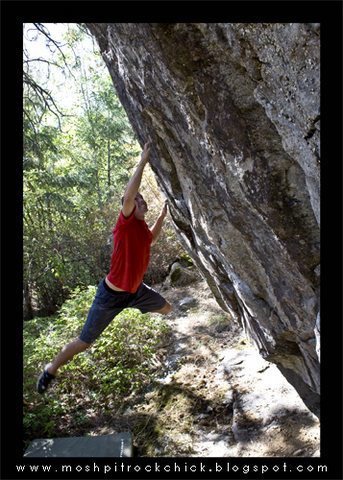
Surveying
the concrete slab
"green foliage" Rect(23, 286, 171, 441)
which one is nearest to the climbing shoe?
the concrete slab

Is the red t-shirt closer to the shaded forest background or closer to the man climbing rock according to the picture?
the man climbing rock

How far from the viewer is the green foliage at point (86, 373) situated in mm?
4809

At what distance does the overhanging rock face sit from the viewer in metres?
2.30

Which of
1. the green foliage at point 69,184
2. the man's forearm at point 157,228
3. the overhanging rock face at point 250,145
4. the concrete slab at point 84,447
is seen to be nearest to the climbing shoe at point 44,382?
the concrete slab at point 84,447

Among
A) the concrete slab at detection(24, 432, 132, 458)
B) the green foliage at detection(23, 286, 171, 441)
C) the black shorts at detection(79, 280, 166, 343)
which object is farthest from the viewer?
the green foliage at detection(23, 286, 171, 441)

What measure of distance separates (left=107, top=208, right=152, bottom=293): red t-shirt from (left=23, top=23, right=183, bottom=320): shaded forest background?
3.41m

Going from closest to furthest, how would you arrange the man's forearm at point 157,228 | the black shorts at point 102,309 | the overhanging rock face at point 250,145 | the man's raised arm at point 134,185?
the overhanging rock face at point 250,145 < the man's raised arm at point 134,185 < the black shorts at point 102,309 < the man's forearm at point 157,228

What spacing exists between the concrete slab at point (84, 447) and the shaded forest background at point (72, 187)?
150 inches

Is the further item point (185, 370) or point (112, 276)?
point (185, 370)

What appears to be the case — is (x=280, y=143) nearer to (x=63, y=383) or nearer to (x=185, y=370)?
(x=185, y=370)

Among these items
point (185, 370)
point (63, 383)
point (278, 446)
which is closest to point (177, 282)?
point (185, 370)

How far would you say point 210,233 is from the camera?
3.40 m

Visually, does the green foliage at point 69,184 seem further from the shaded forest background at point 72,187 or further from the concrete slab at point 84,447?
the concrete slab at point 84,447

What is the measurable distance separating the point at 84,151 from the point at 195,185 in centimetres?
→ 972
